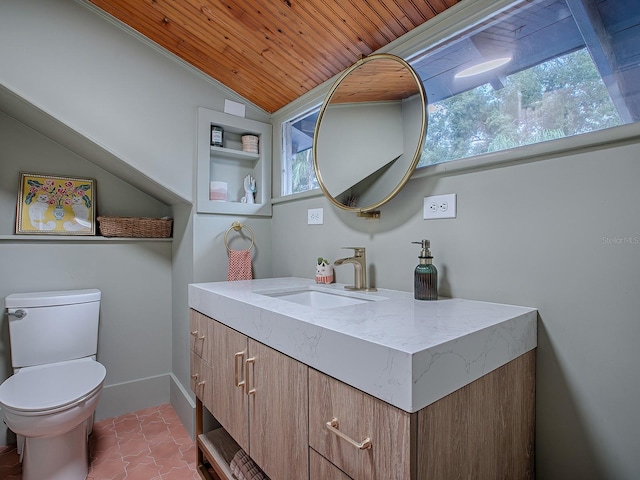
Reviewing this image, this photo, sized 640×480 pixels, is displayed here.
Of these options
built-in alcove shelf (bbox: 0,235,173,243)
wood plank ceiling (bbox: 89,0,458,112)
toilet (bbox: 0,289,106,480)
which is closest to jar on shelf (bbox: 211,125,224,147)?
wood plank ceiling (bbox: 89,0,458,112)

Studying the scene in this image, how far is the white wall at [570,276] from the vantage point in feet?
2.96

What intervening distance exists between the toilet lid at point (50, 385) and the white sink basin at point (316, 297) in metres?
0.97

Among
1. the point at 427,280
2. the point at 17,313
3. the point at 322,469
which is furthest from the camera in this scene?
the point at 17,313

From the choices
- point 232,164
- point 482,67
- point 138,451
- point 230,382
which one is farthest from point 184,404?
point 482,67

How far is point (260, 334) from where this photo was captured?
43.7 inches

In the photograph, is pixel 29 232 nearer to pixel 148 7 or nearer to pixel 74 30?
pixel 74 30

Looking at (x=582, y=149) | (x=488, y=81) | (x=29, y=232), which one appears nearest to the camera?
(x=582, y=149)

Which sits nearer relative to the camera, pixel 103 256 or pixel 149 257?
pixel 103 256

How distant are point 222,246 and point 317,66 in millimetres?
1185

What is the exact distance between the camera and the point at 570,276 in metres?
0.99

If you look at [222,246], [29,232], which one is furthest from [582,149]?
[29,232]

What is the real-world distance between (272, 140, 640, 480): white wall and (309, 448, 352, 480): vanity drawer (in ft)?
2.24

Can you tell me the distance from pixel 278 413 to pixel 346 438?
0.34 m

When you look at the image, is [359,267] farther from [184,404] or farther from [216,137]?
[184,404]
